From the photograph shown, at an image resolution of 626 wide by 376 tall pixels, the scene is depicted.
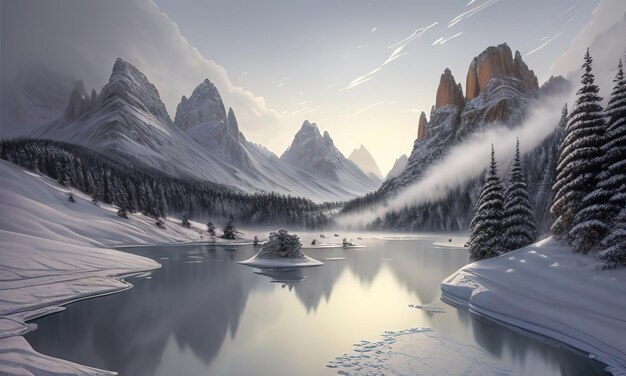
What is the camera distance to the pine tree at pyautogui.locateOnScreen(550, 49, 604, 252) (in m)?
25.7

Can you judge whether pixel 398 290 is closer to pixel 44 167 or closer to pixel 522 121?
pixel 44 167

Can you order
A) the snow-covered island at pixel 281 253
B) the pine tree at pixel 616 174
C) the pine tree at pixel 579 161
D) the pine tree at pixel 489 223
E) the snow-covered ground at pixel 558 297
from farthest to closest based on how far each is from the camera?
the snow-covered island at pixel 281 253 < the pine tree at pixel 489 223 < the pine tree at pixel 579 161 < the pine tree at pixel 616 174 < the snow-covered ground at pixel 558 297

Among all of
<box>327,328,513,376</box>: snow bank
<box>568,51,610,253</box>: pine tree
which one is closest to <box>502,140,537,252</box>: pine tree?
<box>568,51,610,253</box>: pine tree

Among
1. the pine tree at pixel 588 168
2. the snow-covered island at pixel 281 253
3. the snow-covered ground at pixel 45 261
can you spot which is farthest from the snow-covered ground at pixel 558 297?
the snow-covered island at pixel 281 253

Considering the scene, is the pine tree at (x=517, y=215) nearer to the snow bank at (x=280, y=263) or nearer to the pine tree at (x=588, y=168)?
the pine tree at (x=588, y=168)

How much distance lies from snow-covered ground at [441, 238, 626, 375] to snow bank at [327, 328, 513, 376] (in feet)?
17.2

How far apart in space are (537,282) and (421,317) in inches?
314

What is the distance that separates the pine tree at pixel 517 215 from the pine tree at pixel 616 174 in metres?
11.1

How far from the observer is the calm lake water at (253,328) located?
18.4 meters

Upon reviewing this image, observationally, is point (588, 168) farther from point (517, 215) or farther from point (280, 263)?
point (280, 263)

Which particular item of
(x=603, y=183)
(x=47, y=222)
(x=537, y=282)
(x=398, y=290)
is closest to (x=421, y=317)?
(x=537, y=282)

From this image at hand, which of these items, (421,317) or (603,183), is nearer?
(603,183)

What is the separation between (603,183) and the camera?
23.9 meters

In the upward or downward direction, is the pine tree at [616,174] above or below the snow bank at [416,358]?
above
